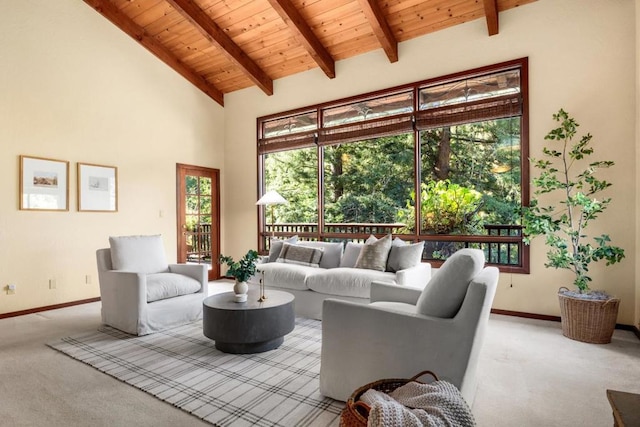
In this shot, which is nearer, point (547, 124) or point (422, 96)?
point (547, 124)

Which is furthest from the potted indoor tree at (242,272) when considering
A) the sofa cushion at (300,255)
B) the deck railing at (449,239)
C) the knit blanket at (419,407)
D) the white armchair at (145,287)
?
the deck railing at (449,239)

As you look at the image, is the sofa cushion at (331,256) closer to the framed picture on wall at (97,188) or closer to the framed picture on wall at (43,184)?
the framed picture on wall at (97,188)

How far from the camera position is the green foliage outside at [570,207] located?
3.22 meters

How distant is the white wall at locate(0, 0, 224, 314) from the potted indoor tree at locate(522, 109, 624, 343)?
5.07m

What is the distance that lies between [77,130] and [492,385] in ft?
17.5

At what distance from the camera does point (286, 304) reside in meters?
2.90

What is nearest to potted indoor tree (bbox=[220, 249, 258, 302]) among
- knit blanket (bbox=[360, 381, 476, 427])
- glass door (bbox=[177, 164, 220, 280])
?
knit blanket (bbox=[360, 381, 476, 427])

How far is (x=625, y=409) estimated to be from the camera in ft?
3.77

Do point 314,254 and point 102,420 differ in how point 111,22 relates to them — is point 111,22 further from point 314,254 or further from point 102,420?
point 102,420

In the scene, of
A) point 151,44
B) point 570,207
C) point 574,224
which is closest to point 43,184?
point 151,44

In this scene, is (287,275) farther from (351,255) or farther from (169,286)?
(169,286)

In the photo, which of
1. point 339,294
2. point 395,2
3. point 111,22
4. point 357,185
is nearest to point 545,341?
point 339,294

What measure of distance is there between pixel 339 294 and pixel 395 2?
135 inches

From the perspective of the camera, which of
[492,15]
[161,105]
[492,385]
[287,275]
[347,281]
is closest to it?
[492,385]
